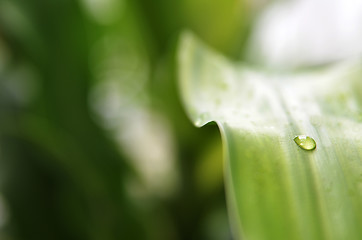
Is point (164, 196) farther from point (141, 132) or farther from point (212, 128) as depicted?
point (141, 132)

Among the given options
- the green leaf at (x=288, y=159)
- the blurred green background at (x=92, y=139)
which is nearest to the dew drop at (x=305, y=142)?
the green leaf at (x=288, y=159)

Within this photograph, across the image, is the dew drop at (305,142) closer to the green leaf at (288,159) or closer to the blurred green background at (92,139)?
the green leaf at (288,159)

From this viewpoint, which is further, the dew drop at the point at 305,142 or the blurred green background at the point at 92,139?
the blurred green background at the point at 92,139

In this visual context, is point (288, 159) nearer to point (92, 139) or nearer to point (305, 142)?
point (305, 142)

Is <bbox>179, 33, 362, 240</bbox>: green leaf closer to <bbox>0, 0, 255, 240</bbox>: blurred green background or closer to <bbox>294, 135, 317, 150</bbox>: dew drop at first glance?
<bbox>294, 135, 317, 150</bbox>: dew drop

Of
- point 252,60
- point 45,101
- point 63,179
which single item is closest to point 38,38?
point 45,101

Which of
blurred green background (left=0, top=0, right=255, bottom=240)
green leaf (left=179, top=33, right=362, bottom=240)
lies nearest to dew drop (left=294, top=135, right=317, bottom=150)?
green leaf (left=179, top=33, right=362, bottom=240)
